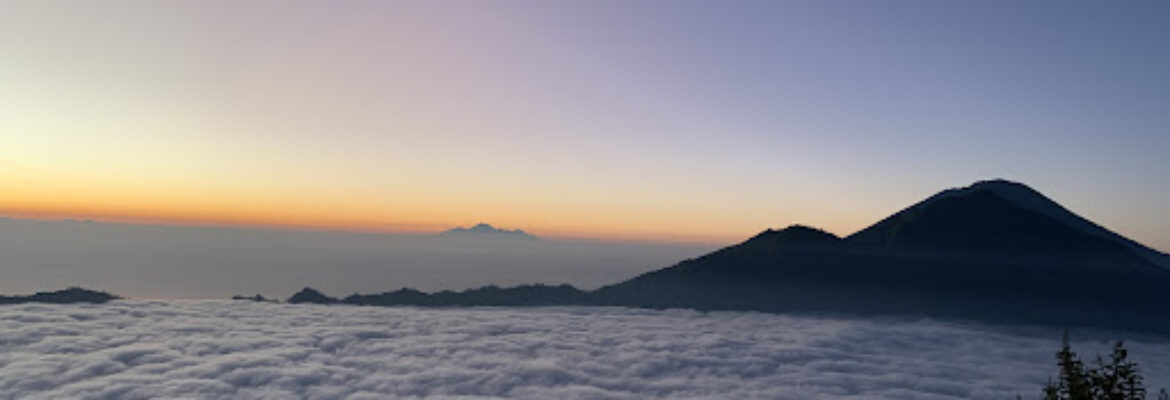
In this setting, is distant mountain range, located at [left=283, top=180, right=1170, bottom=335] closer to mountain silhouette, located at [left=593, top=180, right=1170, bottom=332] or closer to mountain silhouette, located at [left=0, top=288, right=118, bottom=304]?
mountain silhouette, located at [left=593, top=180, right=1170, bottom=332]

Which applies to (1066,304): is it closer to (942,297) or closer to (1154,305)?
(1154,305)

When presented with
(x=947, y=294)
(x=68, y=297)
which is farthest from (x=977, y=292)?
(x=68, y=297)

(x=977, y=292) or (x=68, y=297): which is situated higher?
(x=977, y=292)

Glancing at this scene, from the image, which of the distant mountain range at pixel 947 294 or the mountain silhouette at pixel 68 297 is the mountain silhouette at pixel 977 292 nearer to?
the distant mountain range at pixel 947 294

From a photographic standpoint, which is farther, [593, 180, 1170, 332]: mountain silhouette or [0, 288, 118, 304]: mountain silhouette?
[593, 180, 1170, 332]: mountain silhouette

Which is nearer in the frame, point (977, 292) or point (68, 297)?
point (68, 297)

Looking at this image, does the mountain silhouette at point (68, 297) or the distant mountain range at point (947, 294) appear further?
the distant mountain range at point (947, 294)

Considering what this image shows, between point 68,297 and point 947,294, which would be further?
point 947,294

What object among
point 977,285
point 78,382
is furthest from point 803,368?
point 977,285

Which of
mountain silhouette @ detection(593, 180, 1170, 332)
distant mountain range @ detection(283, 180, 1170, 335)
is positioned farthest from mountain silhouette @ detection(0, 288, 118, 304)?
mountain silhouette @ detection(593, 180, 1170, 332)

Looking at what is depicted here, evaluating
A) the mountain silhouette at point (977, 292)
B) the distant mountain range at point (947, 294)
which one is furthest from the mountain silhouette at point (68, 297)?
the mountain silhouette at point (977, 292)

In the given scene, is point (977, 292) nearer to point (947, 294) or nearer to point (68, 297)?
point (947, 294)

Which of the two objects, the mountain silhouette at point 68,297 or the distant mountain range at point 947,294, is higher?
the distant mountain range at point 947,294
